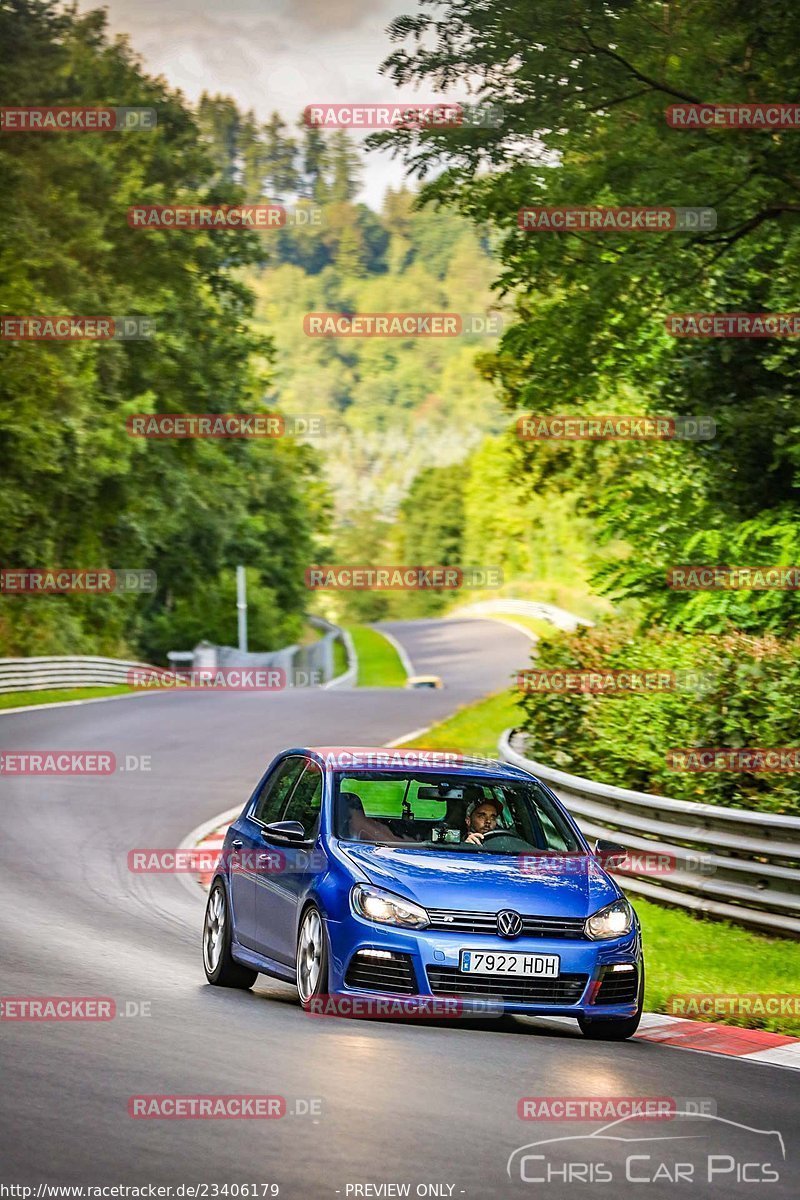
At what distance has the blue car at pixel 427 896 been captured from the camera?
9.36 m

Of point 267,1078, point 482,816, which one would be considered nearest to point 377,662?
point 482,816

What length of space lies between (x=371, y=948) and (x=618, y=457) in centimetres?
2763

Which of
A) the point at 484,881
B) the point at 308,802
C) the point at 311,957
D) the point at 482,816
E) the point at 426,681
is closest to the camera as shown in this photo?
the point at 484,881

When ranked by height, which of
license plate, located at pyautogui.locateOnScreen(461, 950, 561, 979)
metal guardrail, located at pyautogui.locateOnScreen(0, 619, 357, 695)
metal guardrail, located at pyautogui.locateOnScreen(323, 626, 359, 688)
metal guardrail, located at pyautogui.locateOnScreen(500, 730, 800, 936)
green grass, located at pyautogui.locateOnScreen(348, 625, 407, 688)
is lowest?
green grass, located at pyautogui.locateOnScreen(348, 625, 407, 688)

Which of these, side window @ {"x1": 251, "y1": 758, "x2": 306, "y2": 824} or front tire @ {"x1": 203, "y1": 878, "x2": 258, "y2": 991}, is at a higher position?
side window @ {"x1": 251, "y1": 758, "x2": 306, "y2": 824}

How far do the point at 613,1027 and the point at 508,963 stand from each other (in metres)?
0.76

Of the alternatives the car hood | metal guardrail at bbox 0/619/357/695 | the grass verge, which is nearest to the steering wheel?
the car hood

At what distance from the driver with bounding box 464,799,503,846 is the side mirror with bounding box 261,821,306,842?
37.5 inches

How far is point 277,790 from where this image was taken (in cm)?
1139

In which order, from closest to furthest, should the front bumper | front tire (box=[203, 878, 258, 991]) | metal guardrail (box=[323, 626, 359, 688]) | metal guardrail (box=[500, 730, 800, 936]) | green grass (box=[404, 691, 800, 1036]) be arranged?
the front bumper
front tire (box=[203, 878, 258, 991])
green grass (box=[404, 691, 800, 1036])
metal guardrail (box=[500, 730, 800, 936])
metal guardrail (box=[323, 626, 359, 688])

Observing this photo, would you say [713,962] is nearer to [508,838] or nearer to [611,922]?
[508,838]

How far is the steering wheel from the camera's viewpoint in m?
10.4

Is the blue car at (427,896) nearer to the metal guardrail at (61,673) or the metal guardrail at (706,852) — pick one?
the metal guardrail at (706,852)

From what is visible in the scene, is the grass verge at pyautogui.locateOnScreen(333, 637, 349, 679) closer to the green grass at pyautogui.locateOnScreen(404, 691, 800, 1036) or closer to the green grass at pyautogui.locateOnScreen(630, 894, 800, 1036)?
the green grass at pyautogui.locateOnScreen(404, 691, 800, 1036)
